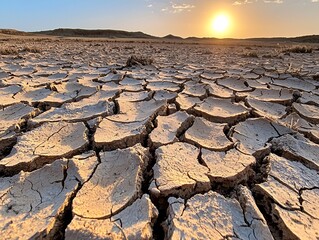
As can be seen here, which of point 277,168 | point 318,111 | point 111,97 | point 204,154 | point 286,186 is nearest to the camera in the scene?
point 286,186

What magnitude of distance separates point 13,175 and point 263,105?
2164 millimetres

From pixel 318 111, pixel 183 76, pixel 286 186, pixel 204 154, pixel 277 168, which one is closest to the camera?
pixel 286 186

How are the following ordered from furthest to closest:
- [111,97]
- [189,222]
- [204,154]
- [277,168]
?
[111,97], [204,154], [277,168], [189,222]

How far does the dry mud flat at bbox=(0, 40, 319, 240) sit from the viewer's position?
131 cm

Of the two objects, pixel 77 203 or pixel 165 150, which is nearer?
pixel 77 203

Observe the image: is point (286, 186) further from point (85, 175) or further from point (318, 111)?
point (318, 111)

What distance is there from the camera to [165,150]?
1.88 m

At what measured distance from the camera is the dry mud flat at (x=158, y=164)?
1306mm

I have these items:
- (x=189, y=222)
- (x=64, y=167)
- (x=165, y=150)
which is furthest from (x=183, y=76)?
(x=189, y=222)

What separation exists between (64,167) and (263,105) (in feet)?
6.34

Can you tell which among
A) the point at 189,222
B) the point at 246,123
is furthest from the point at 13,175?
the point at 246,123

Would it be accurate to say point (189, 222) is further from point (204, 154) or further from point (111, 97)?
point (111, 97)

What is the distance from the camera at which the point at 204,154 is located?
73.4 inches

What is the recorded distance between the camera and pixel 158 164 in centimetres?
171
